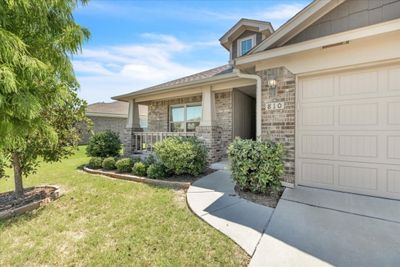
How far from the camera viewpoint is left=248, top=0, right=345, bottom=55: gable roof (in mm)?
4695

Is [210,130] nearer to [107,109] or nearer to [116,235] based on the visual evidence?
[116,235]

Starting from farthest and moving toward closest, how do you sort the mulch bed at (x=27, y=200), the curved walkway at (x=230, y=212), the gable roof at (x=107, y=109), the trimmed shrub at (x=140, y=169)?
1. the gable roof at (x=107, y=109)
2. the trimmed shrub at (x=140, y=169)
3. the mulch bed at (x=27, y=200)
4. the curved walkway at (x=230, y=212)

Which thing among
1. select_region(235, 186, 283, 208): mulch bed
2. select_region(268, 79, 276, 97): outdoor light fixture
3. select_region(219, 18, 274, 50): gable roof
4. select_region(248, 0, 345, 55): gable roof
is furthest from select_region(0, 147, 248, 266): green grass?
select_region(219, 18, 274, 50): gable roof

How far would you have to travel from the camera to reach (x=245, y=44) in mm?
9117

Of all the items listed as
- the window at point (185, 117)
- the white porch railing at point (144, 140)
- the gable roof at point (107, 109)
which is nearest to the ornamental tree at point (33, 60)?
the white porch railing at point (144, 140)

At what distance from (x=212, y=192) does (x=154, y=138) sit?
5.32m

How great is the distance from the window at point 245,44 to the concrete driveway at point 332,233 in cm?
682

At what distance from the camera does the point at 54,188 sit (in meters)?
5.97

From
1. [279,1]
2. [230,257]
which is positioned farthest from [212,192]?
[279,1]

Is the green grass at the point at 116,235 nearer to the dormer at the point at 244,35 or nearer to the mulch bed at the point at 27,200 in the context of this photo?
the mulch bed at the point at 27,200

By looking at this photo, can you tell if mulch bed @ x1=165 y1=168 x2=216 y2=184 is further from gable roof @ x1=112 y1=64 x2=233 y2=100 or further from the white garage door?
gable roof @ x1=112 y1=64 x2=233 y2=100

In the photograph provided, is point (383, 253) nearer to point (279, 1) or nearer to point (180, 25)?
point (279, 1)

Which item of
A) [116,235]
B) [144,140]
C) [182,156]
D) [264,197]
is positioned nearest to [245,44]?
[182,156]

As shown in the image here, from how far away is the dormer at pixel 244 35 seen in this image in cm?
841
